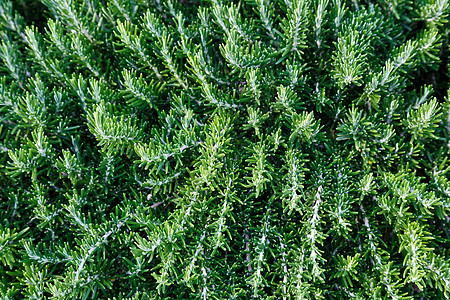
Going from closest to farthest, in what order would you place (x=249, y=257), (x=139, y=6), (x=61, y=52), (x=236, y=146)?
(x=249, y=257) < (x=236, y=146) < (x=61, y=52) < (x=139, y=6)

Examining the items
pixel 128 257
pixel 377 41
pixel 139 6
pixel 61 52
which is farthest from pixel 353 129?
pixel 61 52

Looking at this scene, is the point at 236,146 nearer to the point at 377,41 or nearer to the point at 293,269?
the point at 293,269

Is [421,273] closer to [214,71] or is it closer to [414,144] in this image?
[414,144]

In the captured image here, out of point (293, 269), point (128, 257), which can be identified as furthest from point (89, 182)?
point (293, 269)

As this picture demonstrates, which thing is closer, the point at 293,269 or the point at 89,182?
the point at 293,269

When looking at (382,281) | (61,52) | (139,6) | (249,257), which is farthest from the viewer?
(139,6)

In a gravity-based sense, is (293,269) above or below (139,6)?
A: below

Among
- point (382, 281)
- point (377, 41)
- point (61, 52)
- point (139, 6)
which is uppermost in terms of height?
point (139, 6)
